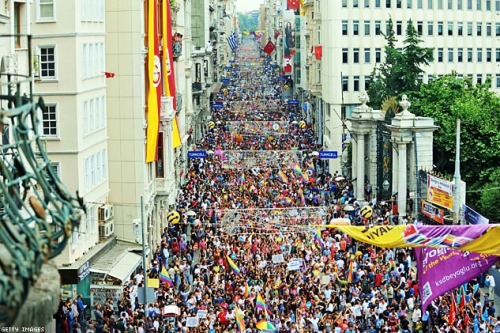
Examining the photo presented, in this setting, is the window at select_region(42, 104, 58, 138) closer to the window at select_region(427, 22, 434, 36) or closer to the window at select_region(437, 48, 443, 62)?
the window at select_region(427, 22, 434, 36)

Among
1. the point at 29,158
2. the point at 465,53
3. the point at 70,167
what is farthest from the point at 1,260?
the point at 465,53

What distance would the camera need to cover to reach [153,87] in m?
52.4

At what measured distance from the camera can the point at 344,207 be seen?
57125 millimetres

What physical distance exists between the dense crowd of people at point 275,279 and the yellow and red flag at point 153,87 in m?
4.15

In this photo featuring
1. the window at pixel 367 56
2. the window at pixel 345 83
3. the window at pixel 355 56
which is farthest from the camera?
the window at pixel 367 56

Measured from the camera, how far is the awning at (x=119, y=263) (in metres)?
41.1

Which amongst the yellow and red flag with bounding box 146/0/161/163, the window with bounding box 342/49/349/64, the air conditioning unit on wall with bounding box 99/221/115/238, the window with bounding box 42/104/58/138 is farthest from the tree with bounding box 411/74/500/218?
the window with bounding box 342/49/349/64

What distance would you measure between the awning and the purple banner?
502 inches

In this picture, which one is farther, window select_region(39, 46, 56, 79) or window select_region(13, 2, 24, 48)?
window select_region(39, 46, 56, 79)

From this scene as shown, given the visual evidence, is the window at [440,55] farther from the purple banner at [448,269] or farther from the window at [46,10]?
the purple banner at [448,269]

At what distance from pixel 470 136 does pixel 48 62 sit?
Result: 26203mm

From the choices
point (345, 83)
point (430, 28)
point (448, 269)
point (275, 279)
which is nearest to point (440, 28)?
point (430, 28)

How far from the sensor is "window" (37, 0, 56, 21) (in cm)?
4084

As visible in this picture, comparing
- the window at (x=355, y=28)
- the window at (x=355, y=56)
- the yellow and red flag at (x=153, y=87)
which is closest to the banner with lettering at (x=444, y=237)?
the yellow and red flag at (x=153, y=87)
